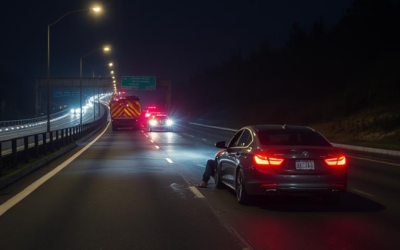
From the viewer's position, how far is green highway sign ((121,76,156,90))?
307 feet

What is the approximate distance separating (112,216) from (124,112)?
51166mm

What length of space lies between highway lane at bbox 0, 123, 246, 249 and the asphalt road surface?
0.01 m

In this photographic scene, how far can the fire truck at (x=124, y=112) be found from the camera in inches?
2398

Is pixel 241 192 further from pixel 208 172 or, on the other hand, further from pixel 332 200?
pixel 208 172

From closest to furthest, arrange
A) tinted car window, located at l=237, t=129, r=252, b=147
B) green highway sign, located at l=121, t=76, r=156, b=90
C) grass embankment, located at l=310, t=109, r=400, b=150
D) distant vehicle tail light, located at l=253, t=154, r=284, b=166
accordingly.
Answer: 1. distant vehicle tail light, located at l=253, t=154, r=284, b=166
2. tinted car window, located at l=237, t=129, r=252, b=147
3. grass embankment, located at l=310, t=109, r=400, b=150
4. green highway sign, located at l=121, t=76, r=156, b=90

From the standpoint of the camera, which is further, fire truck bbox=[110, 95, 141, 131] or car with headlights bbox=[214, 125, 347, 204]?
fire truck bbox=[110, 95, 141, 131]

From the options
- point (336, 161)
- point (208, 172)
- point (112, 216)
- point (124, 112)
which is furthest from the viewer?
point (124, 112)

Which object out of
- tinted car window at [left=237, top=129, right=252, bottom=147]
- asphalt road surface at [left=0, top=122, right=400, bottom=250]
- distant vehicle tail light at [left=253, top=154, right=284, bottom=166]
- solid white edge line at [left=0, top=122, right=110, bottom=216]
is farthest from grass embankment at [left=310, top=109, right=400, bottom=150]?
distant vehicle tail light at [left=253, top=154, right=284, bottom=166]

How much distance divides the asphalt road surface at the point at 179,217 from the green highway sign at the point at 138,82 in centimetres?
7792

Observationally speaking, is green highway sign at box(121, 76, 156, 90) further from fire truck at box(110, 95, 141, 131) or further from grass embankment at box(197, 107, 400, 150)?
grass embankment at box(197, 107, 400, 150)

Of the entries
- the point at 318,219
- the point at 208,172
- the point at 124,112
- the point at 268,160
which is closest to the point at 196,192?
the point at 208,172

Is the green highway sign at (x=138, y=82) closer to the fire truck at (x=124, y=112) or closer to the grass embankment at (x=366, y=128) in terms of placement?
the fire truck at (x=124, y=112)

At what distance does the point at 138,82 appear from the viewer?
9456 centimetres

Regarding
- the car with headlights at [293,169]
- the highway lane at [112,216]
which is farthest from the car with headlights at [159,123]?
the car with headlights at [293,169]
